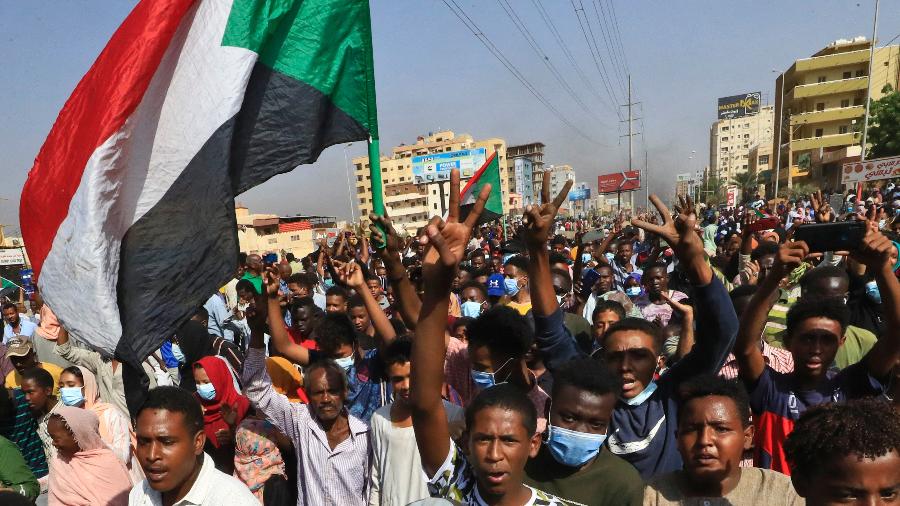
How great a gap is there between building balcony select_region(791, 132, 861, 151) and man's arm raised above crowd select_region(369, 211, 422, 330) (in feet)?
186

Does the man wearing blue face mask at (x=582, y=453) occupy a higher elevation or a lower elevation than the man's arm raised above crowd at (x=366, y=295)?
lower

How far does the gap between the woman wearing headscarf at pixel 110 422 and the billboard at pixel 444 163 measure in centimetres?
4109

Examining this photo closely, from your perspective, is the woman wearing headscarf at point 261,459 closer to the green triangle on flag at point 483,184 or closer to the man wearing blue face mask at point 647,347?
the man wearing blue face mask at point 647,347

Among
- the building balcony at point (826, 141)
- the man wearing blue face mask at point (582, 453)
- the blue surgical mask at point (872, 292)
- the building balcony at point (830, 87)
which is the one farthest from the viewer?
the building balcony at point (830, 87)

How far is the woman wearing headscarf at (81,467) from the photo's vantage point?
10.4 feet

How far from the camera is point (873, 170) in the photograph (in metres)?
11.9

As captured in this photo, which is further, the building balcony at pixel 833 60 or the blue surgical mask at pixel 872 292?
the building balcony at pixel 833 60

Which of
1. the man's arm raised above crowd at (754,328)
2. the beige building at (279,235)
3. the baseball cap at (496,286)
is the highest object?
the man's arm raised above crowd at (754,328)

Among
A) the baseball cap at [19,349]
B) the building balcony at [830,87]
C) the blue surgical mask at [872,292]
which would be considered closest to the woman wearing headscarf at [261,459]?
the baseball cap at [19,349]

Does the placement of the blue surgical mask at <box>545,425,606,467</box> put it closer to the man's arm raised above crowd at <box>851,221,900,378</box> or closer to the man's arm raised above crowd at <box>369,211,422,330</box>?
the man's arm raised above crowd at <box>369,211,422,330</box>

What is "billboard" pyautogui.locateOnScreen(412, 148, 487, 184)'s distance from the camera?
45.4 m

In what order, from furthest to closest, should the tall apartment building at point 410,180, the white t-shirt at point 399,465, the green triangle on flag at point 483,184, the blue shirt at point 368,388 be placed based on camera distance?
the tall apartment building at point 410,180 < the green triangle on flag at point 483,184 < the blue shirt at point 368,388 < the white t-shirt at point 399,465

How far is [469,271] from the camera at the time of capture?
8.02 m

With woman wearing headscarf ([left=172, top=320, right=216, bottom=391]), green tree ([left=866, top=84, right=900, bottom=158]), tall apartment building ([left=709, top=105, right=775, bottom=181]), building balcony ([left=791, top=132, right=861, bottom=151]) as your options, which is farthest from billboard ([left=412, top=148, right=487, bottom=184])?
tall apartment building ([left=709, top=105, right=775, bottom=181])
